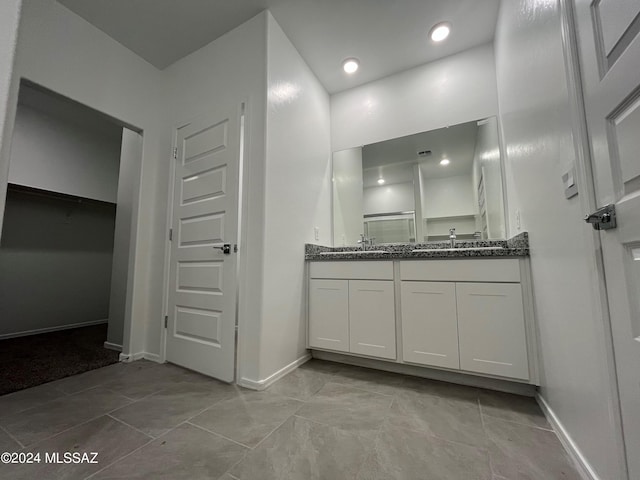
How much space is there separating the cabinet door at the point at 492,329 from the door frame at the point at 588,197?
1.83ft

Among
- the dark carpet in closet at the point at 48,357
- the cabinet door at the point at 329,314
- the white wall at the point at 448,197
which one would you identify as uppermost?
the white wall at the point at 448,197

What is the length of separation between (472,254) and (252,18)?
2.38 metres

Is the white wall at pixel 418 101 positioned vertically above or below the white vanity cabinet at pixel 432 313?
above

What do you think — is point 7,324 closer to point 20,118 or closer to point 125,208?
point 125,208

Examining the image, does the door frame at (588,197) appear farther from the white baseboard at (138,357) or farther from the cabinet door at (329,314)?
the white baseboard at (138,357)

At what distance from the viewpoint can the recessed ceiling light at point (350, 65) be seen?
7.86ft

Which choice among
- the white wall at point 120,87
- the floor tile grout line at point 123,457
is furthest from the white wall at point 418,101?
the floor tile grout line at point 123,457

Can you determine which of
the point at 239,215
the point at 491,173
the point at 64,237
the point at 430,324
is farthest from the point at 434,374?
the point at 64,237

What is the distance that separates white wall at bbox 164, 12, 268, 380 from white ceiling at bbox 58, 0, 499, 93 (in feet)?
0.44

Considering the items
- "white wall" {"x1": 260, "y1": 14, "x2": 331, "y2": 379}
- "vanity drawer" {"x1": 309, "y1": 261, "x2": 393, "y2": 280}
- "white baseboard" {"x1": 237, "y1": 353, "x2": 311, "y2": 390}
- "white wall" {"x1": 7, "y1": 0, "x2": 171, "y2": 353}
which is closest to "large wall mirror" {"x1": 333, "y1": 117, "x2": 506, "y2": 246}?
"white wall" {"x1": 260, "y1": 14, "x2": 331, "y2": 379}

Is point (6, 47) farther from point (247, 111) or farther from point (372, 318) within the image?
point (372, 318)

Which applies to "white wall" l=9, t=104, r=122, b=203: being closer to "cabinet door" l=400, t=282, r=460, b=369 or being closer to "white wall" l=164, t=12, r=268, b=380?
"white wall" l=164, t=12, r=268, b=380

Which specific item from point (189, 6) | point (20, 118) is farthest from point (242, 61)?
point (20, 118)

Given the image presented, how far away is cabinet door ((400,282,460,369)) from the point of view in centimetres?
163
